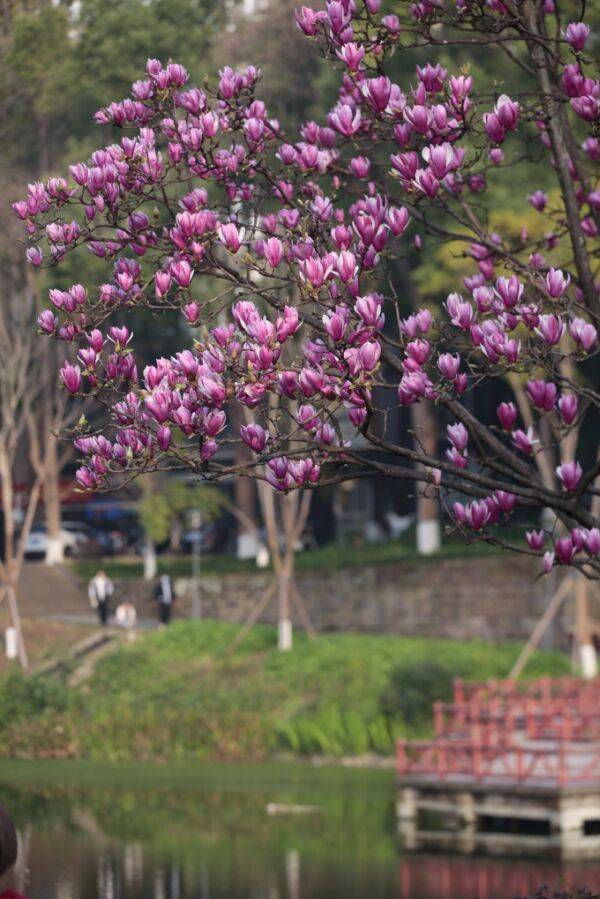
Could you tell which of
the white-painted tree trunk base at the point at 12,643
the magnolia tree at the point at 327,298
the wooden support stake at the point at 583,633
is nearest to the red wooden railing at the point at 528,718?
the wooden support stake at the point at 583,633

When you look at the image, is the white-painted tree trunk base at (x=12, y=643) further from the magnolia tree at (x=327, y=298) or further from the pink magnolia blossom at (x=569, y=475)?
the pink magnolia blossom at (x=569, y=475)

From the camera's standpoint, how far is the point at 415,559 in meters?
44.3

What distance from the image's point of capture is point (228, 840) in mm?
26203

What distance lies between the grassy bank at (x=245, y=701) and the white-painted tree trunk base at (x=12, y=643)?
253 cm

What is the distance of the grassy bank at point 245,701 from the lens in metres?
34.3

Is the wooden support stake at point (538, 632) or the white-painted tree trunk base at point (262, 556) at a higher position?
the white-painted tree trunk base at point (262, 556)

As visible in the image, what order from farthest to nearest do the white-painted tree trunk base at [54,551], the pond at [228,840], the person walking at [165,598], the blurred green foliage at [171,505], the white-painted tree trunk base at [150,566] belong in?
the white-painted tree trunk base at [54,551]
the white-painted tree trunk base at [150,566]
the blurred green foliage at [171,505]
the person walking at [165,598]
the pond at [228,840]

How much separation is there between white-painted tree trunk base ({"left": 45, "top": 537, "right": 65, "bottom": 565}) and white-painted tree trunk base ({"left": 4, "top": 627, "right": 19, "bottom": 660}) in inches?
445

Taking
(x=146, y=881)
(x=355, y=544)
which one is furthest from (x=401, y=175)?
(x=355, y=544)

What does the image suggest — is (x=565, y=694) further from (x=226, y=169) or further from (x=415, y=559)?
(x=226, y=169)

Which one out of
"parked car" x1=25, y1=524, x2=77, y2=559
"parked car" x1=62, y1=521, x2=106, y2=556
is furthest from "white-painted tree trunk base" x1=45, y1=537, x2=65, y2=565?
"parked car" x1=62, y1=521, x2=106, y2=556

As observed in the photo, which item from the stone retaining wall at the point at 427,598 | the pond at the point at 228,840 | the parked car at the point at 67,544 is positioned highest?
the parked car at the point at 67,544

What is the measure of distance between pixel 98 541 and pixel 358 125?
4926 cm

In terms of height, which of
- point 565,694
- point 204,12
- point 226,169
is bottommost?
point 565,694
